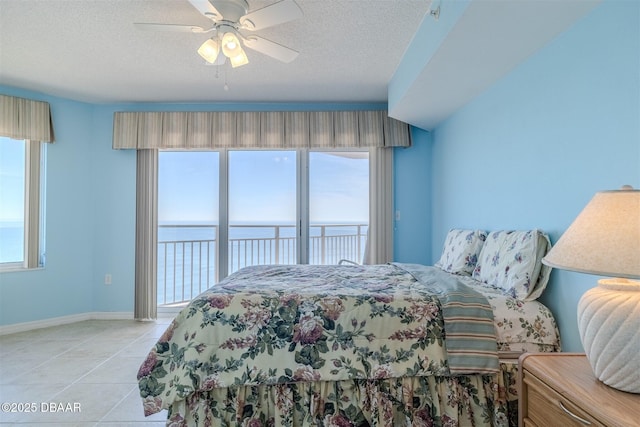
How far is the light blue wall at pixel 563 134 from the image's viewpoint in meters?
1.44

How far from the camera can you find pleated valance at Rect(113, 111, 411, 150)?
3.83 metres

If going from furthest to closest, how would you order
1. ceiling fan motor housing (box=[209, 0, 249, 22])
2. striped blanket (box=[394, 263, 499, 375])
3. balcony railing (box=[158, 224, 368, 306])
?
1. balcony railing (box=[158, 224, 368, 306])
2. ceiling fan motor housing (box=[209, 0, 249, 22])
3. striped blanket (box=[394, 263, 499, 375])

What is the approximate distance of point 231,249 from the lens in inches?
168

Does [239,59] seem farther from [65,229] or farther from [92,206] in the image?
[65,229]

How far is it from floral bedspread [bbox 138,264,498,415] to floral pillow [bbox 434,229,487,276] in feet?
2.79

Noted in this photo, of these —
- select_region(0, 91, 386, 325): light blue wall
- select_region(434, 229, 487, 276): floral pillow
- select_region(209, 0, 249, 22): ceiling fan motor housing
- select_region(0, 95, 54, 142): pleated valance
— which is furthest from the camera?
select_region(0, 91, 386, 325): light blue wall

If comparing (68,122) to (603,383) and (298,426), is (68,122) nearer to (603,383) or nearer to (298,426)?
(298,426)

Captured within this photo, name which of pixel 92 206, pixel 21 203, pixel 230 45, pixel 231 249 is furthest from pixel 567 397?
pixel 21 203

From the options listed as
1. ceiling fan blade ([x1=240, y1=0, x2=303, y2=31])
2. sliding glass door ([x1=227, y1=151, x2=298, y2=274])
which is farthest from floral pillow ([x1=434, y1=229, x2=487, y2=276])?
ceiling fan blade ([x1=240, y1=0, x2=303, y2=31])

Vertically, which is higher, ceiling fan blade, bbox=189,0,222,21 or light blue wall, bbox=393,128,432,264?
ceiling fan blade, bbox=189,0,222,21

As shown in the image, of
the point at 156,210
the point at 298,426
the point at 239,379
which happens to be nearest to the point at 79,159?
the point at 156,210

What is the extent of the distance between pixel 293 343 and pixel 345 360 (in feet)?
0.90

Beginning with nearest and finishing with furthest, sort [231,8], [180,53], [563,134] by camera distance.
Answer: [563,134] → [231,8] → [180,53]

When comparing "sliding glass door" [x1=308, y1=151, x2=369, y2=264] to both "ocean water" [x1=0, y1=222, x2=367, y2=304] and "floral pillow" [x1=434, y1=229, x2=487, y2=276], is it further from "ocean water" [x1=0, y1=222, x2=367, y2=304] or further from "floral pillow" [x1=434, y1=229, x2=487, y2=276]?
"floral pillow" [x1=434, y1=229, x2=487, y2=276]
